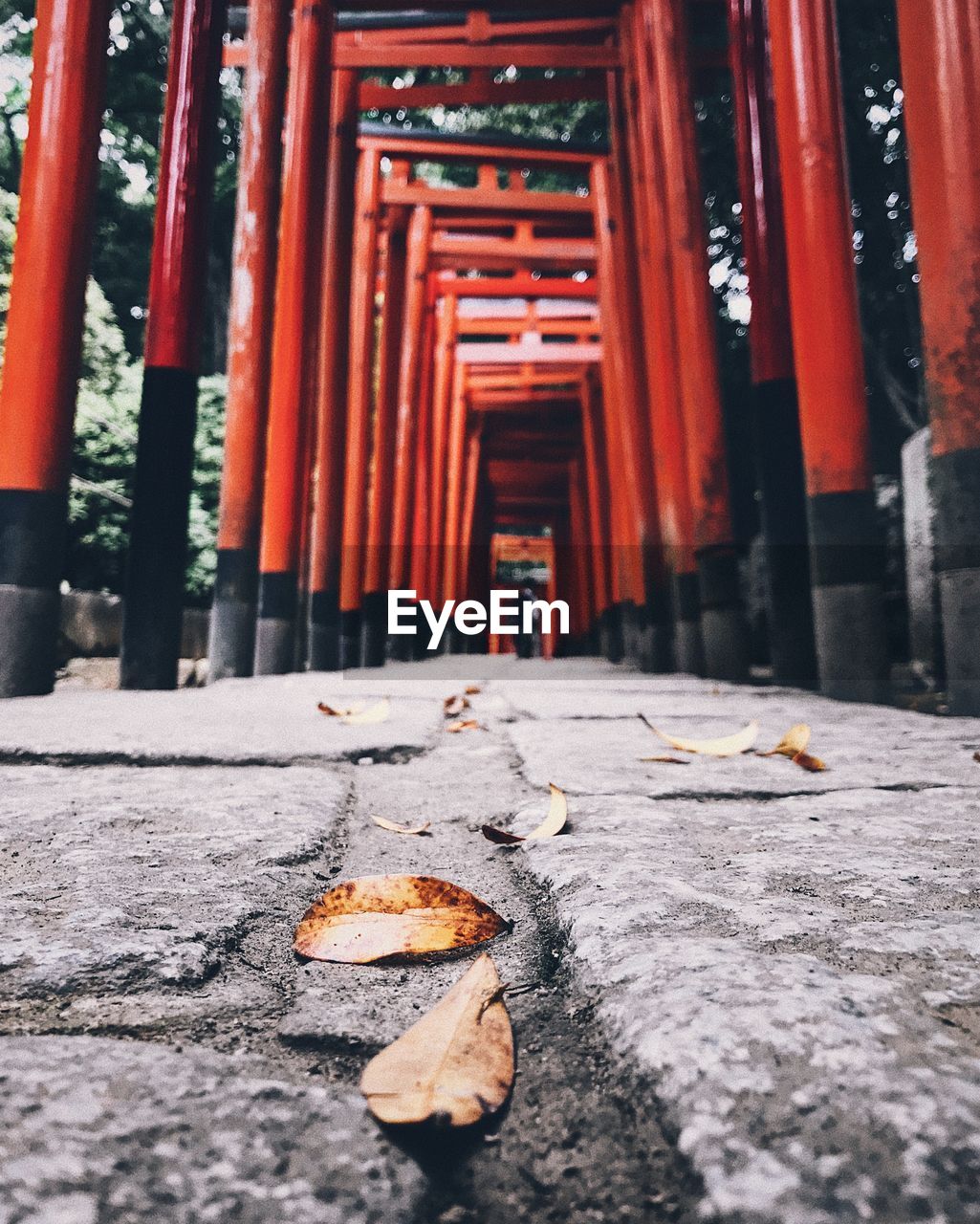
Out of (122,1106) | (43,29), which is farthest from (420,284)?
(122,1106)

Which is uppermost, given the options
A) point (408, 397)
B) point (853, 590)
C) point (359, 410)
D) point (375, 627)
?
point (408, 397)

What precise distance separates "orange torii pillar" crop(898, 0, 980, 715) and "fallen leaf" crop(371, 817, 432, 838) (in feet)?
4.03

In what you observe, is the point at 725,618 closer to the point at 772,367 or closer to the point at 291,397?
the point at 772,367

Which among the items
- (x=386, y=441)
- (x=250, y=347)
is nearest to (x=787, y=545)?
(x=250, y=347)

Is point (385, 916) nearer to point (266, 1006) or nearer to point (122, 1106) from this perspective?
point (266, 1006)

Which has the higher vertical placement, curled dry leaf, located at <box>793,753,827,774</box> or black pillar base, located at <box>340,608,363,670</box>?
black pillar base, located at <box>340,608,363,670</box>

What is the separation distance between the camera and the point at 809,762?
1.13 metres

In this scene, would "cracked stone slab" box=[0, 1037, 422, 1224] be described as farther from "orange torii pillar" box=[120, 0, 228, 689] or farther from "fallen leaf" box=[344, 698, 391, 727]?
"orange torii pillar" box=[120, 0, 228, 689]

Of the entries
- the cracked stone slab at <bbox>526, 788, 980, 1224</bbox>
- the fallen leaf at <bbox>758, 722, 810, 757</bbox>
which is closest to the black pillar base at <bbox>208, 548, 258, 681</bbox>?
the fallen leaf at <bbox>758, 722, 810, 757</bbox>

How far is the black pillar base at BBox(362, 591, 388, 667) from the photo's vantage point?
20.3 ft

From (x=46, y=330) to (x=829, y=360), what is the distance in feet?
6.43

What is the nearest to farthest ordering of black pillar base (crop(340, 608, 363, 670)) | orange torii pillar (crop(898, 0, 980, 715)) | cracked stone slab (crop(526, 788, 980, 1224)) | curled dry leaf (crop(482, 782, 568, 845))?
1. cracked stone slab (crop(526, 788, 980, 1224))
2. curled dry leaf (crop(482, 782, 568, 845))
3. orange torii pillar (crop(898, 0, 980, 715))
4. black pillar base (crop(340, 608, 363, 670))

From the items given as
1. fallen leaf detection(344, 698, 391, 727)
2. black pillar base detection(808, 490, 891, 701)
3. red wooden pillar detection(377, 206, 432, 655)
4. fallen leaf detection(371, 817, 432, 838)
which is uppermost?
red wooden pillar detection(377, 206, 432, 655)

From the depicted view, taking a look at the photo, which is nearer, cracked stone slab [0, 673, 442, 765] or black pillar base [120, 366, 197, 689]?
cracked stone slab [0, 673, 442, 765]
